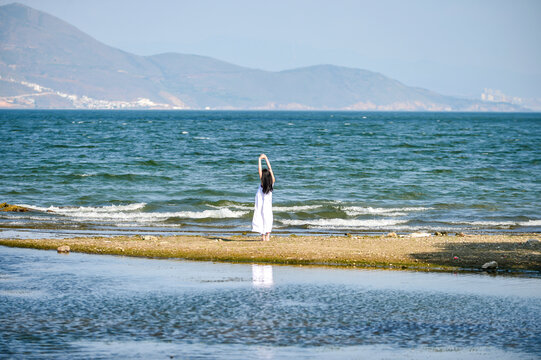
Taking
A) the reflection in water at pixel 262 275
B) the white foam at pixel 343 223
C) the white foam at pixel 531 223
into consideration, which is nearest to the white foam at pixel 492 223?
the white foam at pixel 531 223

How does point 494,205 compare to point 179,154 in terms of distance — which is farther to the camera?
point 179,154

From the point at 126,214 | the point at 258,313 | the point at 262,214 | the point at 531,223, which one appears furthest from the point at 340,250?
the point at 126,214

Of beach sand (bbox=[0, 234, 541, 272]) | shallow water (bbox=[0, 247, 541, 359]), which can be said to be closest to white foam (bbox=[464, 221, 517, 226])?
beach sand (bbox=[0, 234, 541, 272])

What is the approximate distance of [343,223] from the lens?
968 inches

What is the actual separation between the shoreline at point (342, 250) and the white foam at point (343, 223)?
4.76 meters

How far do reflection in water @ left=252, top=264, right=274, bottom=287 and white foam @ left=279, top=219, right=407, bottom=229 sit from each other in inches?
350

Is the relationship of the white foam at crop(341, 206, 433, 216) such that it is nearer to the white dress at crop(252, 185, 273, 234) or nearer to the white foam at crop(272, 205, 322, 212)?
the white foam at crop(272, 205, 322, 212)

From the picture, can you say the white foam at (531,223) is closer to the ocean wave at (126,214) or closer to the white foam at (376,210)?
the white foam at (376,210)

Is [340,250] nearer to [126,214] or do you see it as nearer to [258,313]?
[258,313]

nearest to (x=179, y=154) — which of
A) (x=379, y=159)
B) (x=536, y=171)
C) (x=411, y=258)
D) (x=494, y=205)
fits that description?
(x=379, y=159)

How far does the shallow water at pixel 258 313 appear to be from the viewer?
9.12 meters

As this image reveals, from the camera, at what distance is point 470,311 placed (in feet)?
36.3

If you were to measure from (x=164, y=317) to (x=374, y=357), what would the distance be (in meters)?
3.45

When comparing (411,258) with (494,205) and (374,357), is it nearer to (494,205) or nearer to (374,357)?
(374,357)
